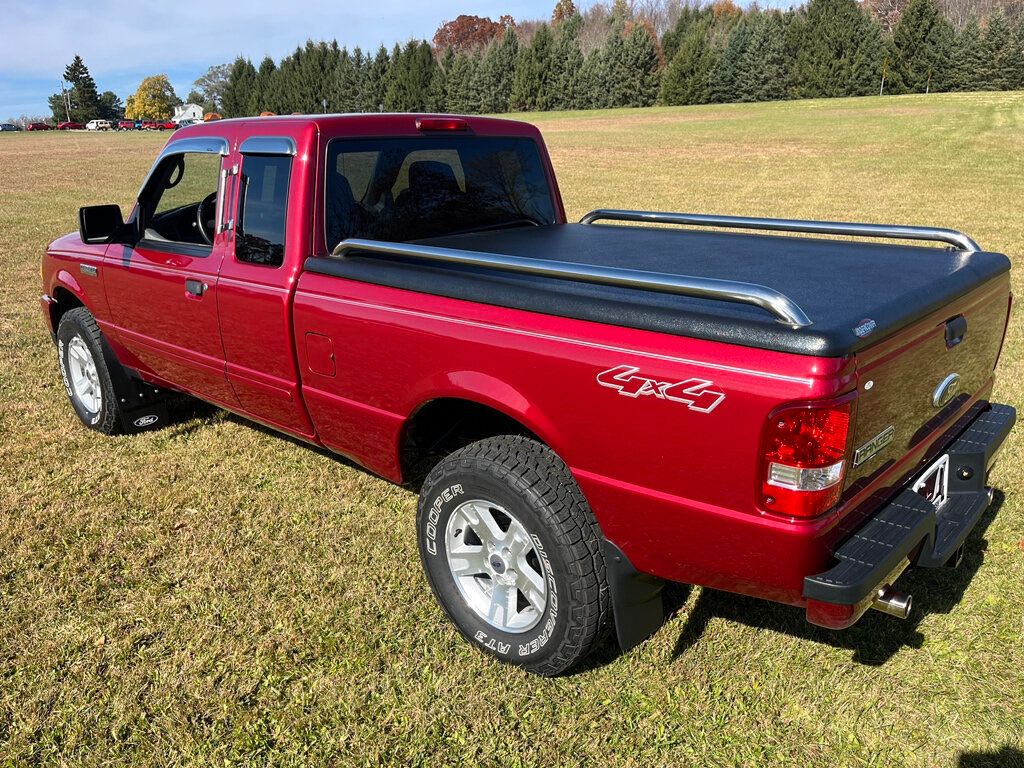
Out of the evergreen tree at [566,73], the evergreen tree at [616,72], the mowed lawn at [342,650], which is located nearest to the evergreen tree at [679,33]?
the evergreen tree at [616,72]

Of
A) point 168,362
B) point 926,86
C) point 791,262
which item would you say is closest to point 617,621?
point 791,262

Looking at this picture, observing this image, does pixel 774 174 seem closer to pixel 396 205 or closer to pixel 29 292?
pixel 29 292

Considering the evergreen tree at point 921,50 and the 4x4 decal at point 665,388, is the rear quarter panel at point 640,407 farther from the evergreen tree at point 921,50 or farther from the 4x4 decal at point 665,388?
the evergreen tree at point 921,50

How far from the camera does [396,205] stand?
12.2ft

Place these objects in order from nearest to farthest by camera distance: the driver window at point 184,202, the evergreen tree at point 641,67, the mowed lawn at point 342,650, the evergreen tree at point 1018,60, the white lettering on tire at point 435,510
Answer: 1. the mowed lawn at point 342,650
2. the white lettering on tire at point 435,510
3. the driver window at point 184,202
4. the evergreen tree at point 1018,60
5. the evergreen tree at point 641,67

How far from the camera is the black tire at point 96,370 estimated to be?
486 centimetres

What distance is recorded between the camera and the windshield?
139 inches

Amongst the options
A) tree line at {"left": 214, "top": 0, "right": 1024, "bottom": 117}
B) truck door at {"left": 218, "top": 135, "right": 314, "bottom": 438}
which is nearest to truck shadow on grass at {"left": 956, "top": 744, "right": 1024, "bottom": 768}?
truck door at {"left": 218, "top": 135, "right": 314, "bottom": 438}

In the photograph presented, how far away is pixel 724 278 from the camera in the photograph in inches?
112

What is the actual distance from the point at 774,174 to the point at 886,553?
855 inches

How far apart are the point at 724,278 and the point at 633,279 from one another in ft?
2.03

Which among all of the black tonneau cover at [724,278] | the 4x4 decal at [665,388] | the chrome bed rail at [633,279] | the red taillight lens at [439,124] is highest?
the red taillight lens at [439,124]

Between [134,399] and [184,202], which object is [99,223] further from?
[134,399]

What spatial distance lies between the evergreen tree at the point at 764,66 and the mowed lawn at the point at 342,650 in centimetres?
5620
